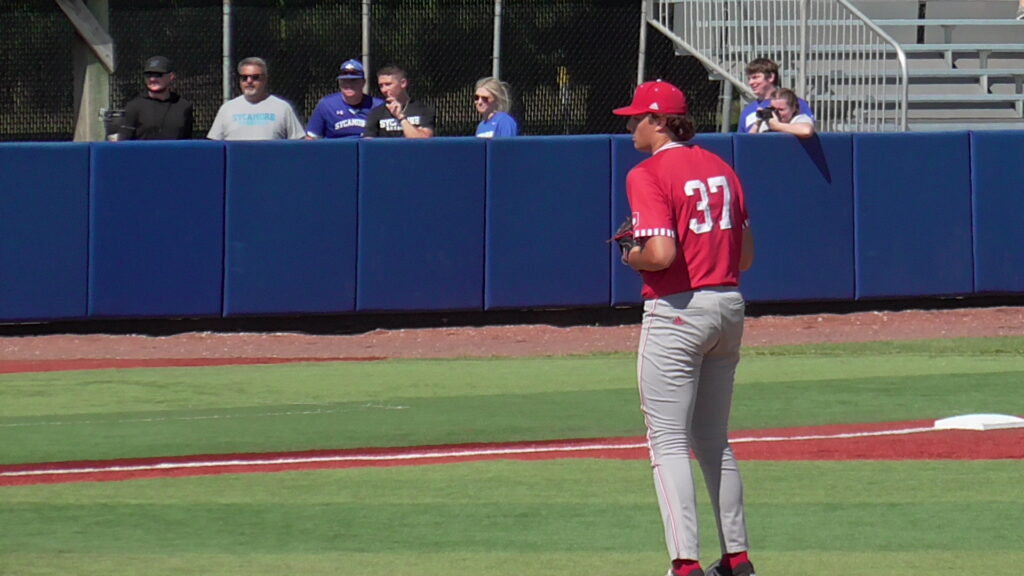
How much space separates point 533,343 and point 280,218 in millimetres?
2340

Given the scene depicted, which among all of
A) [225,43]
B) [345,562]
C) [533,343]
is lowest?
[345,562]

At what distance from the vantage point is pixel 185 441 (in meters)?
9.60

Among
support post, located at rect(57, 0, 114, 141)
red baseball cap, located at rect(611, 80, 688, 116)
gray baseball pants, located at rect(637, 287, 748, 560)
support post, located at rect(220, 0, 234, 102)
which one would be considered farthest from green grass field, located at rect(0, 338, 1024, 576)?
support post, located at rect(220, 0, 234, 102)

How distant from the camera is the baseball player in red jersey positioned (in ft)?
18.9

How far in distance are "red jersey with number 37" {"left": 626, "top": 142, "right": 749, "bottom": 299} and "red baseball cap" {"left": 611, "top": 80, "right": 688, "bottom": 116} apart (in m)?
0.13

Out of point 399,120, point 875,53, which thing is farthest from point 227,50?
point 875,53

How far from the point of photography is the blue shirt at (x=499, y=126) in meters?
14.5

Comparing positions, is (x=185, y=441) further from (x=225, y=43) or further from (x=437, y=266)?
(x=225, y=43)

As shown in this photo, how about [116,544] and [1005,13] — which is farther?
[1005,13]

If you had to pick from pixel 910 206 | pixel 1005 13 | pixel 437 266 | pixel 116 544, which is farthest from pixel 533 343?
pixel 1005 13

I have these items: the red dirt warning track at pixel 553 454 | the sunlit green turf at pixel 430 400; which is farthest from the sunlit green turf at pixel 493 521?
the sunlit green turf at pixel 430 400

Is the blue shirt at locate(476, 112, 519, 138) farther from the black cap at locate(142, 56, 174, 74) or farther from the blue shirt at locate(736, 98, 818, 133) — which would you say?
the black cap at locate(142, 56, 174, 74)

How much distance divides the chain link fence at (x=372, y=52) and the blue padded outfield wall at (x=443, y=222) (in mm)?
5467

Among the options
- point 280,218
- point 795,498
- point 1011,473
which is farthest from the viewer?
point 280,218
